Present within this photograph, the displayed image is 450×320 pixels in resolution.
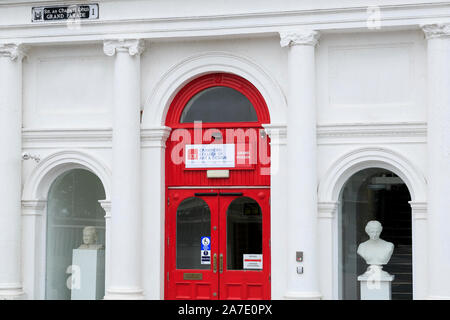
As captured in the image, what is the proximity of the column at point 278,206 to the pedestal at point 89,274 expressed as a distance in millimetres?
3412

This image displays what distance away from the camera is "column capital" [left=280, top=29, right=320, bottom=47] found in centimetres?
1441

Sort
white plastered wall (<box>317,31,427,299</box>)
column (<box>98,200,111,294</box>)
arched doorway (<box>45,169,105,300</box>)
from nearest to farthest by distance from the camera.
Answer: white plastered wall (<box>317,31,427,299</box>)
column (<box>98,200,111,294</box>)
arched doorway (<box>45,169,105,300</box>)

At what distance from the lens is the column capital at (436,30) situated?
13.8 metres

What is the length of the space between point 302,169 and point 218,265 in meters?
2.48

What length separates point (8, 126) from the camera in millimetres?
15688

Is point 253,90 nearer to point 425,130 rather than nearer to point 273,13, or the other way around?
point 273,13

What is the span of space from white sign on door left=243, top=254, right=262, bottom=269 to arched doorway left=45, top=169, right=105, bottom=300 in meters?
2.93

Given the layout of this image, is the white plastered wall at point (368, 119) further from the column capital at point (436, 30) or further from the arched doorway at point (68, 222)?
the arched doorway at point (68, 222)

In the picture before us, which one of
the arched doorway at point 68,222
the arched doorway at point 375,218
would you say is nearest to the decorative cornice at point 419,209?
the arched doorway at point 375,218

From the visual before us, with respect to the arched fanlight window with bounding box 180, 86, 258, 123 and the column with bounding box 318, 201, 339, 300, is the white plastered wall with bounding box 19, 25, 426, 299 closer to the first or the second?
the column with bounding box 318, 201, 339, 300

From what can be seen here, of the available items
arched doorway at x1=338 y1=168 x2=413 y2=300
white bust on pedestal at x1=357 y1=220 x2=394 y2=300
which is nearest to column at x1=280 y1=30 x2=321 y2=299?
arched doorway at x1=338 y1=168 x2=413 y2=300

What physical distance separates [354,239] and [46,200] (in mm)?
6054
